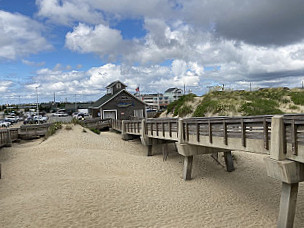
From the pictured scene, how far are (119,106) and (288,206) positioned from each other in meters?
32.7

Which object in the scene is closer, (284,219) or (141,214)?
(284,219)

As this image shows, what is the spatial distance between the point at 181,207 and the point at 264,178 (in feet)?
20.7

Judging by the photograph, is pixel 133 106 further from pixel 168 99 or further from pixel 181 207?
pixel 168 99

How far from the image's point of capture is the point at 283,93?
3306 centimetres

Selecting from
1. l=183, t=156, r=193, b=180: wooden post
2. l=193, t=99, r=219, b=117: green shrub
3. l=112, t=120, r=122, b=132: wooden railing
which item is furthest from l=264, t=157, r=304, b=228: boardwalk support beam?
l=193, t=99, r=219, b=117: green shrub

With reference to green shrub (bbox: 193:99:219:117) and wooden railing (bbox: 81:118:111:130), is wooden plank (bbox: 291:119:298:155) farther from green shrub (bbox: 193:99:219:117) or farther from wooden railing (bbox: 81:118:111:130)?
wooden railing (bbox: 81:118:111:130)

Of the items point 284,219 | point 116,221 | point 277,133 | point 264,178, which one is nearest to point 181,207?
point 116,221

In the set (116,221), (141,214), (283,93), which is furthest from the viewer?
(283,93)

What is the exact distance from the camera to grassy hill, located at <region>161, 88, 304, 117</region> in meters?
28.6

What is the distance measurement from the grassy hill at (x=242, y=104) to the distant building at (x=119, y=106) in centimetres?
632

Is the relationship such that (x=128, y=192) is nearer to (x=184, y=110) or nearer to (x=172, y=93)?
(x=184, y=110)

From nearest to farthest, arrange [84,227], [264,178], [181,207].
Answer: [84,227], [181,207], [264,178]

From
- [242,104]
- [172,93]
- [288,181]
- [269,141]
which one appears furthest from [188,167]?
[172,93]

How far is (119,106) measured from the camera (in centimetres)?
3894
